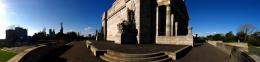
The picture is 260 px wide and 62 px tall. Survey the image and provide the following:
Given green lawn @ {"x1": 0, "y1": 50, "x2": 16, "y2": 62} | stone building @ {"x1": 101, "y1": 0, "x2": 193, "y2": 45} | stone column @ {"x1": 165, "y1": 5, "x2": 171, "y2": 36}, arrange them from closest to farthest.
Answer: green lawn @ {"x1": 0, "y1": 50, "x2": 16, "y2": 62} < stone building @ {"x1": 101, "y1": 0, "x2": 193, "y2": 45} < stone column @ {"x1": 165, "y1": 5, "x2": 171, "y2": 36}

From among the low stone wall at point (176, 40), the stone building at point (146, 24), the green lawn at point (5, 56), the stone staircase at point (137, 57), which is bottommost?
the green lawn at point (5, 56)

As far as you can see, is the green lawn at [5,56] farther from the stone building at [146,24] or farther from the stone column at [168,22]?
the stone column at [168,22]

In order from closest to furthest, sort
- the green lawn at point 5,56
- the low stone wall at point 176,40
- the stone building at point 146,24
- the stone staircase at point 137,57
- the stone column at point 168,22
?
the stone staircase at point 137,57 → the green lawn at point 5,56 → the low stone wall at point 176,40 → the stone building at point 146,24 → the stone column at point 168,22

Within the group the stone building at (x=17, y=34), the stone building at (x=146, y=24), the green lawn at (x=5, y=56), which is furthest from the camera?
the stone building at (x=17, y=34)

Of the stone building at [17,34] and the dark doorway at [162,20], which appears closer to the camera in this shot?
the dark doorway at [162,20]

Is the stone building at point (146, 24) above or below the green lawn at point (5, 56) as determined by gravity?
above

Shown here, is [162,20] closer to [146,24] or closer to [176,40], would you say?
[146,24]

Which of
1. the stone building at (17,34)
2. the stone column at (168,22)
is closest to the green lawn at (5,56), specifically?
the stone column at (168,22)

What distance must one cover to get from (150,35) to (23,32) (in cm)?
11249

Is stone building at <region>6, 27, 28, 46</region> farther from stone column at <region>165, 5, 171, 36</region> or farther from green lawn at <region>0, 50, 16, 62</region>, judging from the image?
stone column at <region>165, 5, 171, 36</region>

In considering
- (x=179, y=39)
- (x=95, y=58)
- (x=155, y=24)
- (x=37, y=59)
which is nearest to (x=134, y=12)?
(x=155, y=24)

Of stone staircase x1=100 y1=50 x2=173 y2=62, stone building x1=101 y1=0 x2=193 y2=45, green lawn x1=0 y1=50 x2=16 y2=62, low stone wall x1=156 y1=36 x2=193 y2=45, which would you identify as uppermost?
stone building x1=101 y1=0 x2=193 y2=45

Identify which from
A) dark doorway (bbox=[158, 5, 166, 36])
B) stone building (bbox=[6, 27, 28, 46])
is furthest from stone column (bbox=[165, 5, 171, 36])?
stone building (bbox=[6, 27, 28, 46])

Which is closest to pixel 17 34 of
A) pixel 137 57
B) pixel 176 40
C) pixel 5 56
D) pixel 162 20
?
pixel 5 56
